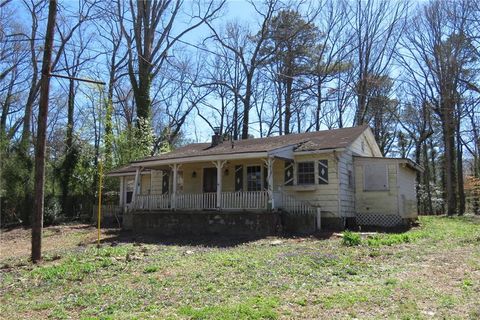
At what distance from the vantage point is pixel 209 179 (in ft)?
73.2

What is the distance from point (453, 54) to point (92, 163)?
24400mm

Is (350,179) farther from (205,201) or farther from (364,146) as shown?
(205,201)

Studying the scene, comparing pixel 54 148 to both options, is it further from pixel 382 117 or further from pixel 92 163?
pixel 382 117

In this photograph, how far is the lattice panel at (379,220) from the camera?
752 inches

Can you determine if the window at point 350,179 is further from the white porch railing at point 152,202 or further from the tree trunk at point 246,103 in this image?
the tree trunk at point 246,103

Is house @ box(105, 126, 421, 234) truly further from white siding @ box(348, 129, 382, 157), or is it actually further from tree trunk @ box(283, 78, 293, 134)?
tree trunk @ box(283, 78, 293, 134)

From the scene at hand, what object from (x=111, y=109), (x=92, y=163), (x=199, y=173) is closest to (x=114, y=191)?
(x=92, y=163)

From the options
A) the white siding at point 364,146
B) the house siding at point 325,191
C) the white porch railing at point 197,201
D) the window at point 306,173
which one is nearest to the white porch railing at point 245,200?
the white porch railing at point 197,201

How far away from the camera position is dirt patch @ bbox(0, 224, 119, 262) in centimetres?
1569

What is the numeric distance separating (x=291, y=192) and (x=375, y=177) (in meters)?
3.91

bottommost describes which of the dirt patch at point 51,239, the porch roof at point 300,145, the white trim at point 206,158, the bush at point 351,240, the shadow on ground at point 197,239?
the dirt patch at point 51,239

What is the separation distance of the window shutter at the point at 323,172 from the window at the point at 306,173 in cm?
33

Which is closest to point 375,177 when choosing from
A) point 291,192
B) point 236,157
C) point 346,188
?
point 346,188

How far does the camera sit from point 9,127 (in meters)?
36.5
